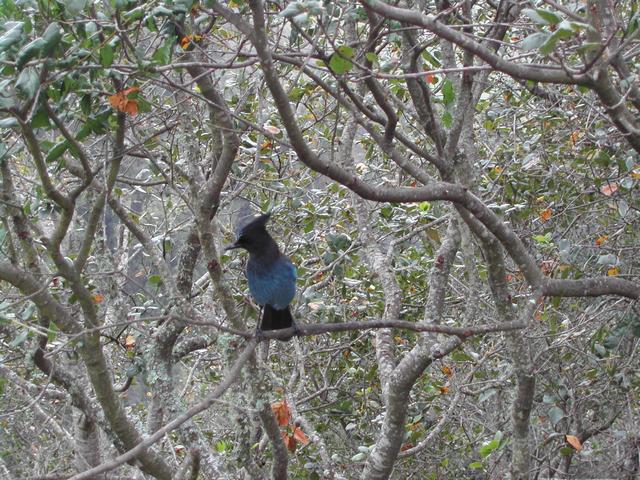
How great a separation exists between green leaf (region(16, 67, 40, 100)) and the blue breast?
6.69ft

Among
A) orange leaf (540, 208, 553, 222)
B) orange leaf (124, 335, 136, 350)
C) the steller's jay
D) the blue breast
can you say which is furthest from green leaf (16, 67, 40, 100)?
orange leaf (540, 208, 553, 222)

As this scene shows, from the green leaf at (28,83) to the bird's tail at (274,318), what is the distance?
222 cm

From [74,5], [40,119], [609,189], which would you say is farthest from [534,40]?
[609,189]

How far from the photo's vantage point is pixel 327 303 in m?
5.43

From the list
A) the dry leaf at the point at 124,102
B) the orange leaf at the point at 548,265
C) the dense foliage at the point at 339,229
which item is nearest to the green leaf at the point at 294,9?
the dense foliage at the point at 339,229

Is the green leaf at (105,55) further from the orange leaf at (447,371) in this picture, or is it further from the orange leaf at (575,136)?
the orange leaf at (447,371)

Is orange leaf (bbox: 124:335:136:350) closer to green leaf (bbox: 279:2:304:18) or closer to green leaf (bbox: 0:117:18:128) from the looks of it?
green leaf (bbox: 0:117:18:128)

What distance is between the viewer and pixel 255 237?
422 centimetres

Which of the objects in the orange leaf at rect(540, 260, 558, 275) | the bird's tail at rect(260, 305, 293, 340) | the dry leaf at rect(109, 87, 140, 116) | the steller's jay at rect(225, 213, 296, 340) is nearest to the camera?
the dry leaf at rect(109, 87, 140, 116)

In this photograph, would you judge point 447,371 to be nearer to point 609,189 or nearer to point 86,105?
point 609,189

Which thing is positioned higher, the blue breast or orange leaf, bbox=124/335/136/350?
the blue breast

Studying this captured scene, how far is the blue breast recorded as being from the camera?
4316 mm

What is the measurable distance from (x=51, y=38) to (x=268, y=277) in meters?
2.10

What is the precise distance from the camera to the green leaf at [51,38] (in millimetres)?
2465
